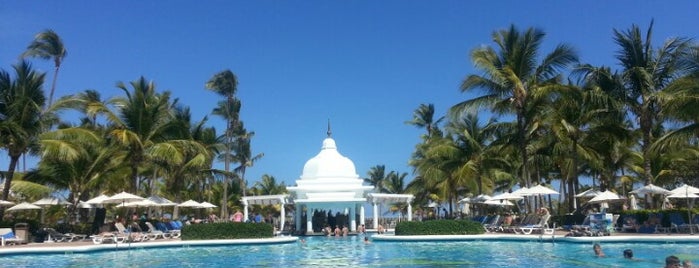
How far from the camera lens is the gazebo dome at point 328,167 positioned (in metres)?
35.9

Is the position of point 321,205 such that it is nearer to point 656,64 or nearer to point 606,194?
point 606,194

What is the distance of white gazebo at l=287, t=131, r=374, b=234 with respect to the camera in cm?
3328

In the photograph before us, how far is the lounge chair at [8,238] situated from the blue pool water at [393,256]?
3.01m

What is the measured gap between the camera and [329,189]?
3469 centimetres

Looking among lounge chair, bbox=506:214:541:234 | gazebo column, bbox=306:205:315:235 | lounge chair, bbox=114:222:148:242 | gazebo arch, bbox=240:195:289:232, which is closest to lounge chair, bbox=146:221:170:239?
lounge chair, bbox=114:222:148:242

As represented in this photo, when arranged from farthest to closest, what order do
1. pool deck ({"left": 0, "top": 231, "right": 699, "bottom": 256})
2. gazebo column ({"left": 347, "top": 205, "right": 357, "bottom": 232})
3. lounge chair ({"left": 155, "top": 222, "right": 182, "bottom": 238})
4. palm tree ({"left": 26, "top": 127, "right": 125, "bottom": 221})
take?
gazebo column ({"left": 347, "top": 205, "right": 357, "bottom": 232}) → palm tree ({"left": 26, "top": 127, "right": 125, "bottom": 221}) → lounge chair ({"left": 155, "top": 222, "right": 182, "bottom": 238}) → pool deck ({"left": 0, "top": 231, "right": 699, "bottom": 256})

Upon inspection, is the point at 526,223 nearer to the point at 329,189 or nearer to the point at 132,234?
the point at 329,189

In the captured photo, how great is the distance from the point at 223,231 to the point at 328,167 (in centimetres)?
1259

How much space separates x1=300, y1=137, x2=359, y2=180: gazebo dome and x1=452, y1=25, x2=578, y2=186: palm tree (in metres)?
10.8

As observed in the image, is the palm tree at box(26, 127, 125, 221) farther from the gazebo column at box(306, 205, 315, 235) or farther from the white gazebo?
the white gazebo

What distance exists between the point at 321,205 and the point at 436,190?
13.1 meters

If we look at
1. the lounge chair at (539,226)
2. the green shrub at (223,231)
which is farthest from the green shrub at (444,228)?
the green shrub at (223,231)

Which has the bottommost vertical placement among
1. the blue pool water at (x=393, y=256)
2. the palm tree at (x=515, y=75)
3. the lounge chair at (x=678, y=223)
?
the blue pool water at (x=393, y=256)

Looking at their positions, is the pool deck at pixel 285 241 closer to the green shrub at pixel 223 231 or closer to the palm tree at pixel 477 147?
the green shrub at pixel 223 231
